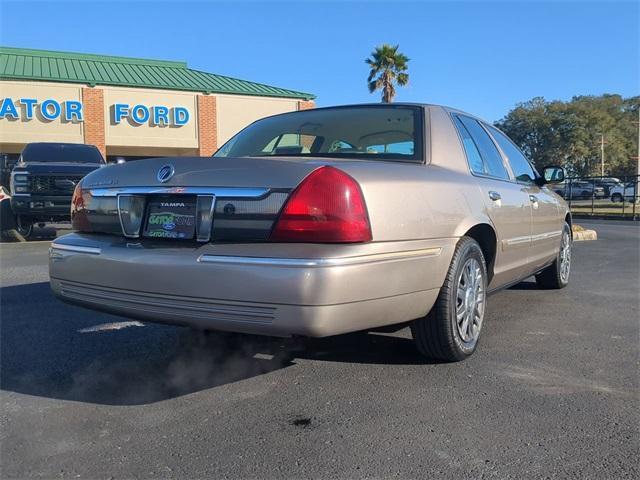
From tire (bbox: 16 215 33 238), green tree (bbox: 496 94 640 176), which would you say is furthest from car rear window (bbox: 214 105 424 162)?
green tree (bbox: 496 94 640 176)

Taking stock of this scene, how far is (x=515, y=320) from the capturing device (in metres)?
4.70

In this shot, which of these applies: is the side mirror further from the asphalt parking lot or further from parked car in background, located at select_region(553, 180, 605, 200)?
parked car in background, located at select_region(553, 180, 605, 200)

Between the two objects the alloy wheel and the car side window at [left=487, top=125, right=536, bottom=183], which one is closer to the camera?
the alloy wheel

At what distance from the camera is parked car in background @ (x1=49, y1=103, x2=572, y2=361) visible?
2.57 m

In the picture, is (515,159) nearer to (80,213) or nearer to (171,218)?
(171,218)

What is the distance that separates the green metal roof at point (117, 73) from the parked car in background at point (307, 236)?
19.1m

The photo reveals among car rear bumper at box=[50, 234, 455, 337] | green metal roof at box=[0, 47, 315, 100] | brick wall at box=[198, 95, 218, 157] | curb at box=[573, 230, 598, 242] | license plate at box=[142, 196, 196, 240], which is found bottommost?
curb at box=[573, 230, 598, 242]

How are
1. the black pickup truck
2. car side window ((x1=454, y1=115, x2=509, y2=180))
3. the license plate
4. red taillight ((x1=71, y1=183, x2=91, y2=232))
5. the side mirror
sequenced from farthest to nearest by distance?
1. the black pickup truck
2. the side mirror
3. car side window ((x1=454, y1=115, x2=509, y2=180))
4. red taillight ((x1=71, y1=183, x2=91, y2=232))
5. the license plate

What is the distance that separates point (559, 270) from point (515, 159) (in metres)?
1.57

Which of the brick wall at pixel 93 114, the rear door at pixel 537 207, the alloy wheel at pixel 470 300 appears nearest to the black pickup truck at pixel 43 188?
the rear door at pixel 537 207

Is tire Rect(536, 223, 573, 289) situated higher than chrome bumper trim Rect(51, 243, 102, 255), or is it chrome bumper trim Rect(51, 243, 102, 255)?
chrome bumper trim Rect(51, 243, 102, 255)

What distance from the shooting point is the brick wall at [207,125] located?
21906 millimetres

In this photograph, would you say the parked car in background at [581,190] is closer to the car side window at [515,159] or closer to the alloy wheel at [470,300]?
the car side window at [515,159]

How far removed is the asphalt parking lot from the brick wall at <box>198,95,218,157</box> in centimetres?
1807
